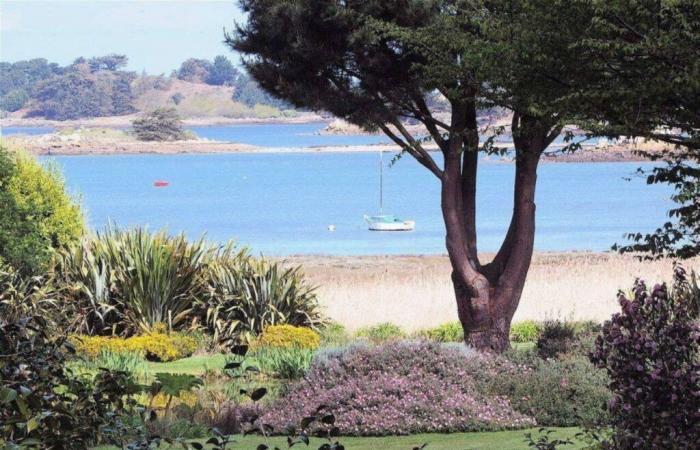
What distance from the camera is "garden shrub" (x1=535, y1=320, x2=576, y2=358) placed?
15.0m

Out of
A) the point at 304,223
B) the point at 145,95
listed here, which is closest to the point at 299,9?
the point at 304,223

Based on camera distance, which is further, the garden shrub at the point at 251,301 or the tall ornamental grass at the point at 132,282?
the garden shrub at the point at 251,301

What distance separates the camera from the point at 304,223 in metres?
72.6

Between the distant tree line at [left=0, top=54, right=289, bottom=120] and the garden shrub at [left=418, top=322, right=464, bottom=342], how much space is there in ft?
464

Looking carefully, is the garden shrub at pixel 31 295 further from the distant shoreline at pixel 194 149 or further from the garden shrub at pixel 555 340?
the distant shoreline at pixel 194 149

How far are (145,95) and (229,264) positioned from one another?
151 metres

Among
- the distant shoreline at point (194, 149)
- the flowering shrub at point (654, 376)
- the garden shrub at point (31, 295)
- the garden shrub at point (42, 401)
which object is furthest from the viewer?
the distant shoreline at point (194, 149)

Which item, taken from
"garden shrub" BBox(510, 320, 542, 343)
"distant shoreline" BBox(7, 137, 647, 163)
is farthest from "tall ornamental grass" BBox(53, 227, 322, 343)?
"distant shoreline" BBox(7, 137, 647, 163)

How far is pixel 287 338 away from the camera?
17.3 metres

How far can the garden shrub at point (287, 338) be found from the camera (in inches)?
675

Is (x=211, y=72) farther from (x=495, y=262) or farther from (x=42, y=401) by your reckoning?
(x=42, y=401)

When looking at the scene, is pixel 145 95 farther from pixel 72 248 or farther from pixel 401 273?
pixel 72 248

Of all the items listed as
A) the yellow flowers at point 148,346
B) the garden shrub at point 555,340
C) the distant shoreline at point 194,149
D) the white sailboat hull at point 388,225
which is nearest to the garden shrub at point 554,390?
the garden shrub at point 555,340

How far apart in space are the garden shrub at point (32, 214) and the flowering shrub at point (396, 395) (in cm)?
759
